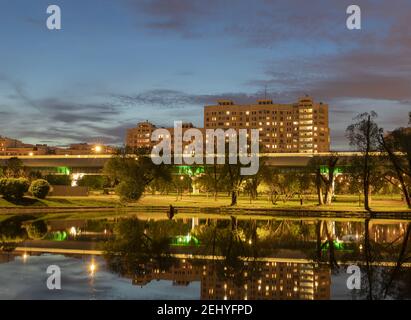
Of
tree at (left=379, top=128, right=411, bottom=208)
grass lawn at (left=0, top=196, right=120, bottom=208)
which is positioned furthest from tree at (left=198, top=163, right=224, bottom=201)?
tree at (left=379, top=128, right=411, bottom=208)

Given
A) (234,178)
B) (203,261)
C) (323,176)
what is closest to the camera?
(203,261)

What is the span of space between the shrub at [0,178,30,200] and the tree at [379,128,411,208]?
36441 millimetres

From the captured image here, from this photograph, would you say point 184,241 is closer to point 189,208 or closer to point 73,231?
point 73,231

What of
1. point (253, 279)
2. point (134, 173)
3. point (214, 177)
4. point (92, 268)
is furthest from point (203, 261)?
point (214, 177)

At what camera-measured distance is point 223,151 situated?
201 feet

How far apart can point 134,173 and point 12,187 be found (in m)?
16.9

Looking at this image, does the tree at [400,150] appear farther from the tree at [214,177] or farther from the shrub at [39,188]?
the shrub at [39,188]

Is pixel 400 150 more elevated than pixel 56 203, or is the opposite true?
pixel 400 150

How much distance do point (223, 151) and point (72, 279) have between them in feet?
144

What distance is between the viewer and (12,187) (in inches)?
2044

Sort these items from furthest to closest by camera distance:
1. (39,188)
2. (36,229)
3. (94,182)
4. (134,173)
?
1. (94,182)
2. (134,173)
3. (39,188)
4. (36,229)

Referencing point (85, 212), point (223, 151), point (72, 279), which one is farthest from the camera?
point (223, 151)
